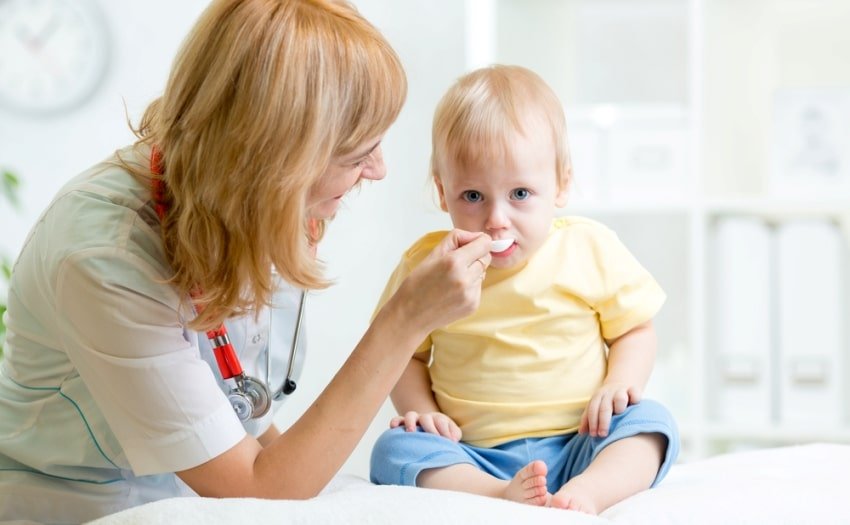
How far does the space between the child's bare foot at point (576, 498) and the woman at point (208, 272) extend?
227 millimetres

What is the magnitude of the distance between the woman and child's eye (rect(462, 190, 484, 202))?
166 mm

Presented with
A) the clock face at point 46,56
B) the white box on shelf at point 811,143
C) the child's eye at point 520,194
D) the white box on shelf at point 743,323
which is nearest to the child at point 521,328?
the child's eye at point 520,194

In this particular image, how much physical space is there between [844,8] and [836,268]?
830mm

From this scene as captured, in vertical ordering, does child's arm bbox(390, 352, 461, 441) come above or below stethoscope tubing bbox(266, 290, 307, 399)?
below

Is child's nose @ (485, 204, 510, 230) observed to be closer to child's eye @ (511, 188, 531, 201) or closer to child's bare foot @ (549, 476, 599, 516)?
child's eye @ (511, 188, 531, 201)

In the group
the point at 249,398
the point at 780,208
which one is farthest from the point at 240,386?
the point at 780,208

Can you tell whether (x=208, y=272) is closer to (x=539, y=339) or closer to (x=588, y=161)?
(x=539, y=339)

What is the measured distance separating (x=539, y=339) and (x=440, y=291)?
299mm

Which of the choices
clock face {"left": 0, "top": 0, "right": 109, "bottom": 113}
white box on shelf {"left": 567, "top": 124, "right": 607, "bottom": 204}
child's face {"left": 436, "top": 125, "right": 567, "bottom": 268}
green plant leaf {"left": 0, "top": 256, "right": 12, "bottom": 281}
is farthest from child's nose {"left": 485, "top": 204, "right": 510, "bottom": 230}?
clock face {"left": 0, "top": 0, "right": 109, "bottom": 113}

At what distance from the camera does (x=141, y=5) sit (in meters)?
3.16

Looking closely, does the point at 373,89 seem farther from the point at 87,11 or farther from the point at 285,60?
the point at 87,11

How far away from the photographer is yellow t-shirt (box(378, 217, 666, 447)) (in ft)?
4.53

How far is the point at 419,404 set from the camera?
143cm

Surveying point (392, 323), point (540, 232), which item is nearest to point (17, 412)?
point (392, 323)
